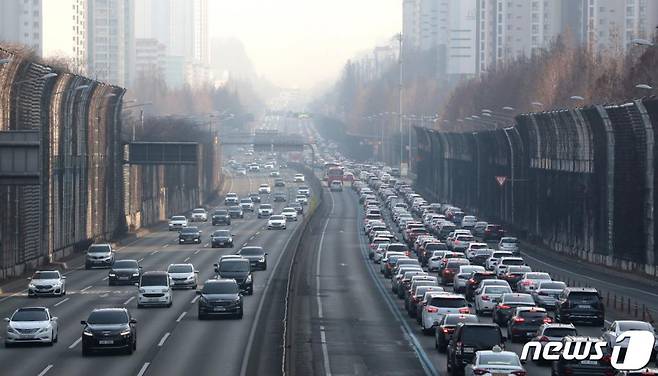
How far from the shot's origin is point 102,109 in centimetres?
11456

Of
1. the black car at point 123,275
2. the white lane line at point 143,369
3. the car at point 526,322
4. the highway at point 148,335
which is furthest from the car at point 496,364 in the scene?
the black car at point 123,275

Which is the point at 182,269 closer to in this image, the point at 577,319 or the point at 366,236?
the point at 577,319

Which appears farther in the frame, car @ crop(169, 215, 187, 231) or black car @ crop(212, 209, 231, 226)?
black car @ crop(212, 209, 231, 226)

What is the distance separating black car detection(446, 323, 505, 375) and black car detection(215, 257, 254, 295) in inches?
1078

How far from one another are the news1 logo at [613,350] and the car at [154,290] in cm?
2154

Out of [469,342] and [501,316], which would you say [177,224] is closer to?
[501,316]

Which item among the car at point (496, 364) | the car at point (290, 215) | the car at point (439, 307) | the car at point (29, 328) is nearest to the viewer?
the car at point (496, 364)

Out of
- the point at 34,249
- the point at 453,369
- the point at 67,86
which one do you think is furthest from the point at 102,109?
the point at 453,369

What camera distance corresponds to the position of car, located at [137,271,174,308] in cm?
6122

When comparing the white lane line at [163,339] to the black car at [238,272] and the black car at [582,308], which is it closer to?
the black car at [582,308]

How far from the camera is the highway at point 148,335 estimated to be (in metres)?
42.5

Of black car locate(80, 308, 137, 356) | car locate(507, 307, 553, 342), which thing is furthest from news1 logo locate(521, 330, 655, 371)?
black car locate(80, 308, 137, 356)

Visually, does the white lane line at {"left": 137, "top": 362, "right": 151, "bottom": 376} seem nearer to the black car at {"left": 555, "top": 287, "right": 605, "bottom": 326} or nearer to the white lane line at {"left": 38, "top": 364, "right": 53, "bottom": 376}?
the white lane line at {"left": 38, "top": 364, "right": 53, "bottom": 376}

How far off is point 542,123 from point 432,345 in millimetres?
60959
